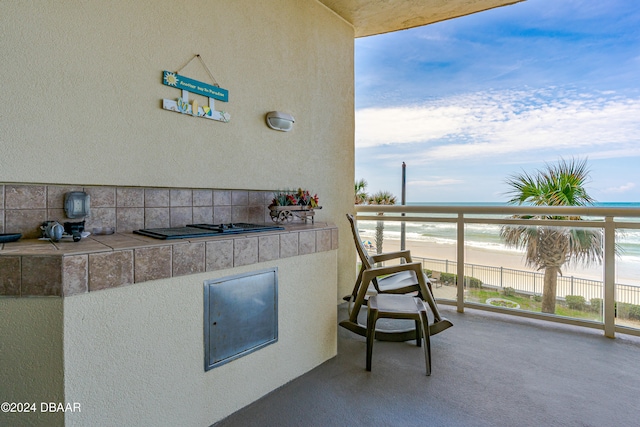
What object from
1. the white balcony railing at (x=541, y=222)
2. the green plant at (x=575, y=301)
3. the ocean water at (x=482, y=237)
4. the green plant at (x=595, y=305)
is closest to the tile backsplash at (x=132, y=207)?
the ocean water at (x=482, y=237)

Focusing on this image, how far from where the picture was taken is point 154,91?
1802 mm

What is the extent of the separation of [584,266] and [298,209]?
2.58 m

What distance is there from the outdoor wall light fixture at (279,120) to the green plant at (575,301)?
115 inches

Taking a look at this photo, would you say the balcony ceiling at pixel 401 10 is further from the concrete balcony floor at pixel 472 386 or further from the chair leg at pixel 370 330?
the concrete balcony floor at pixel 472 386

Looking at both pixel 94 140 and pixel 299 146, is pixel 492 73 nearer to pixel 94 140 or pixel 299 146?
pixel 299 146

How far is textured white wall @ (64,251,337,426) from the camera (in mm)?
1129

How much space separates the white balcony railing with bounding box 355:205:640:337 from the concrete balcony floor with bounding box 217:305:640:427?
205 millimetres

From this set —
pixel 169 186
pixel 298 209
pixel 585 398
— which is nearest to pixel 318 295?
pixel 298 209

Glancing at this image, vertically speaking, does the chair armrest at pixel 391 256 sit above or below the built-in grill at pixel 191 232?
below

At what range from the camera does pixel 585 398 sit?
1740 mm

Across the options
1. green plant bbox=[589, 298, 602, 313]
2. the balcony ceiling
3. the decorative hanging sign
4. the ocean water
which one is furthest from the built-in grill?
green plant bbox=[589, 298, 602, 313]

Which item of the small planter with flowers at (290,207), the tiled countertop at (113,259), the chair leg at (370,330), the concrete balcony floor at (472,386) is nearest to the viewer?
the tiled countertop at (113,259)

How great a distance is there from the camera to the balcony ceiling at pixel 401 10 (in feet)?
10.0

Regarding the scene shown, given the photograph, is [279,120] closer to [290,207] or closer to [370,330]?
[290,207]
